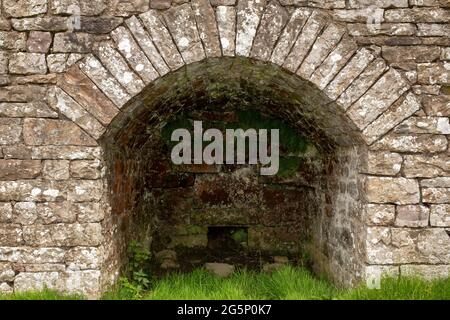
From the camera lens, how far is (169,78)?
3684 millimetres

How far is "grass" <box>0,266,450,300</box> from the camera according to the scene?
3.38 m

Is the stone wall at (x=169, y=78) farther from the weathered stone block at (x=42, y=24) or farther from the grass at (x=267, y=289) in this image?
the grass at (x=267, y=289)

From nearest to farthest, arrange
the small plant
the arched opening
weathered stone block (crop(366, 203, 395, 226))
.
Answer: weathered stone block (crop(366, 203, 395, 226))
the arched opening
the small plant

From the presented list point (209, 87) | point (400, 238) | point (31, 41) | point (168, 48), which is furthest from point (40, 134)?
point (400, 238)

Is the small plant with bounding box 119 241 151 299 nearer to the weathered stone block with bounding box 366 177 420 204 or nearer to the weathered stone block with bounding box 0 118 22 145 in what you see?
the weathered stone block with bounding box 0 118 22 145

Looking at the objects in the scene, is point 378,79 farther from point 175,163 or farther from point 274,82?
point 175,163

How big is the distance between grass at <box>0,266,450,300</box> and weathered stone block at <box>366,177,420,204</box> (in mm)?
608

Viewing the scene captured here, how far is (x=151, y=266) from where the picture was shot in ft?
18.0

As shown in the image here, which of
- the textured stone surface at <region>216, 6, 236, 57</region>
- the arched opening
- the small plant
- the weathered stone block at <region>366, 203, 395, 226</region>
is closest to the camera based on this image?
the textured stone surface at <region>216, 6, 236, 57</region>

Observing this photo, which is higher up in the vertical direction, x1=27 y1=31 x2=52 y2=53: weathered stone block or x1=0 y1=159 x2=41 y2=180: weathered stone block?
x1=27 y1=31 x2=52 y2=53: weathered stone block

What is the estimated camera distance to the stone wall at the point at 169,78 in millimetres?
3521

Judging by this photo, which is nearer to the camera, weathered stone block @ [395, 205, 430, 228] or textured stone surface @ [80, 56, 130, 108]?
textured stone surface @ [80, 56, 130, 108]

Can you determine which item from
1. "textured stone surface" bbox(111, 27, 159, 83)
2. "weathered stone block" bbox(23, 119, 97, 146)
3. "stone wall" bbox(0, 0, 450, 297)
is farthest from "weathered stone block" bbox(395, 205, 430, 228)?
"weathered stone block" bbox(23, 119, 97, 146)

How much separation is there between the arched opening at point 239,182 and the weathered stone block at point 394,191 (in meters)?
0.22
